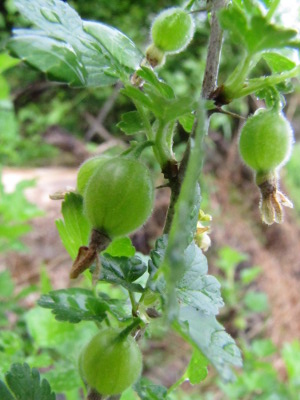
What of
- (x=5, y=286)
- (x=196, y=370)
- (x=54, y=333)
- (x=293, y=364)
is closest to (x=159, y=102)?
(x=196, y=370)

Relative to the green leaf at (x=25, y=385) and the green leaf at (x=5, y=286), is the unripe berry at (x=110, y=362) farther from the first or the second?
the green leaf at (x=5, y=286)

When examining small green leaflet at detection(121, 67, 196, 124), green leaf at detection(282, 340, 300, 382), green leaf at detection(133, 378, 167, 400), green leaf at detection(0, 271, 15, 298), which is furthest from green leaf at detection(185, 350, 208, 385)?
green leaf at detection(282, 340, 300, 382)

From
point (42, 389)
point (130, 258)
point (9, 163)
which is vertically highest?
point (130, 258)

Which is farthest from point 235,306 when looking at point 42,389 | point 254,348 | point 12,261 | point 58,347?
point 42,389

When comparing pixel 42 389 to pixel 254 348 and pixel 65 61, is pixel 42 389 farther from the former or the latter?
pixel 254 348

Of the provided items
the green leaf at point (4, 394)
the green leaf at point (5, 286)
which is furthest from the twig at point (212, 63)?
the green leaf at point (5, 286)

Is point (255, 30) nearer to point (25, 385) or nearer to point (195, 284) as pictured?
point (195, 284)
